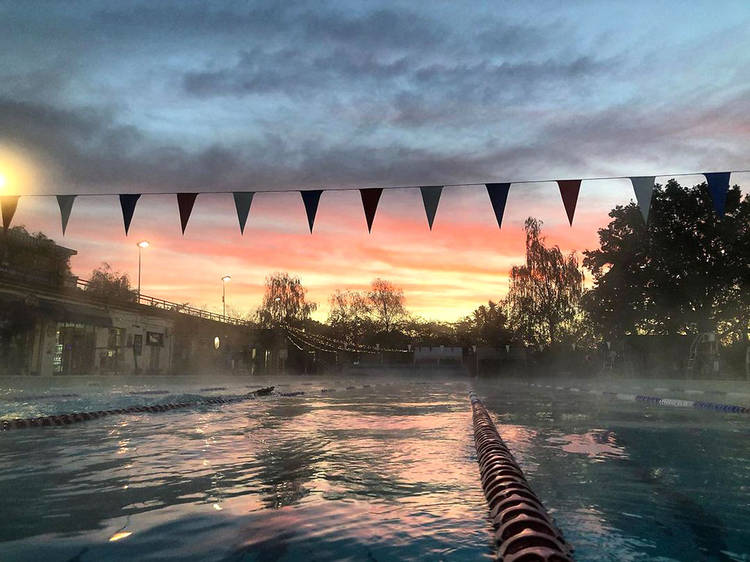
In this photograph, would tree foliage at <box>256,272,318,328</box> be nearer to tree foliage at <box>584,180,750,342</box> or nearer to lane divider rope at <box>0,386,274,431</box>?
tree foliage at <box>584,180,750,342</box>

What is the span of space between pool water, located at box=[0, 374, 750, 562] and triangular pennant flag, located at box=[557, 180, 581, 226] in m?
4.55

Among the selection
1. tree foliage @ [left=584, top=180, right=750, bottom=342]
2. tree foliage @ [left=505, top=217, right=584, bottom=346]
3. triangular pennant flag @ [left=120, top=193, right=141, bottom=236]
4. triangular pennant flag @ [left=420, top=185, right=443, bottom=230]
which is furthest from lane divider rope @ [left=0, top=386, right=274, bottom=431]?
tree foliage @ [left=505, top=217, right=584, bottom=346]

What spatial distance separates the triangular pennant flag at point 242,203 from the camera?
1203cm

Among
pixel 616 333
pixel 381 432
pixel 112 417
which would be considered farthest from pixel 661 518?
pixel 616 333

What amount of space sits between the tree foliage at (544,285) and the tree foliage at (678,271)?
5.33 metres

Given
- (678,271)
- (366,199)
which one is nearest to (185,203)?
(366,199)

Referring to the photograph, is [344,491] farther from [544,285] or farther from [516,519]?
[544,285]

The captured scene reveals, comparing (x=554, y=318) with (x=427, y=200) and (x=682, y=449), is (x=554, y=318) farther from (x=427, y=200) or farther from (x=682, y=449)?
(x=682, y=449)

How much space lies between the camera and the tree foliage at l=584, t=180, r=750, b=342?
35.5 metres

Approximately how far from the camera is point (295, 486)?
4.48 meters

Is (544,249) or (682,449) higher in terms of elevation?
(544,249)

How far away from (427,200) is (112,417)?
7151 mm

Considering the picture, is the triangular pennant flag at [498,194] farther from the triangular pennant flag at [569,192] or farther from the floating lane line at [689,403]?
the floating lane line at [689,403]

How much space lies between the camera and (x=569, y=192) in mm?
11508
